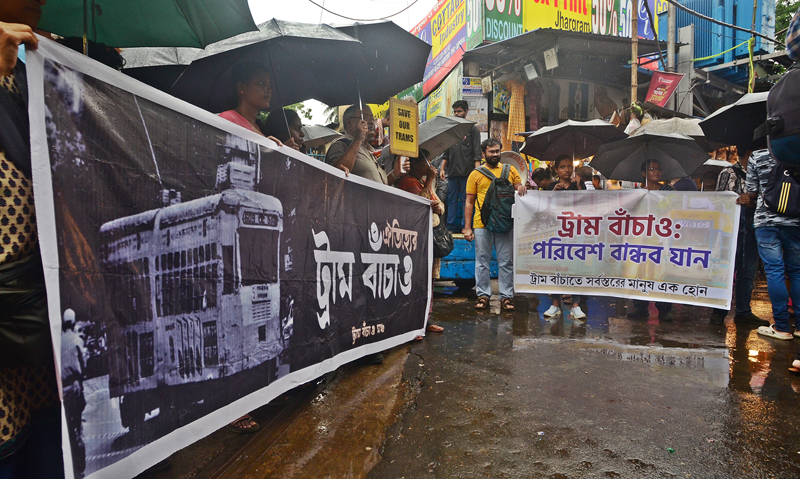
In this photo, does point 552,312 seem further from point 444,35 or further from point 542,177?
point 444,35

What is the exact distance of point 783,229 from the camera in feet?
14.3

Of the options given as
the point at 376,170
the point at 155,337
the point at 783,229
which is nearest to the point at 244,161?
the point at 155,337

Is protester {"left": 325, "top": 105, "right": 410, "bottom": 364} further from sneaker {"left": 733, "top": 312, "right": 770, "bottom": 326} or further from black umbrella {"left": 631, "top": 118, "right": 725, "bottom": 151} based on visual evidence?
sneaker {"left": 733, "top": 312, "right": 770, "bottom": 326}

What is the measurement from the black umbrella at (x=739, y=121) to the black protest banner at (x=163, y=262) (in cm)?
424

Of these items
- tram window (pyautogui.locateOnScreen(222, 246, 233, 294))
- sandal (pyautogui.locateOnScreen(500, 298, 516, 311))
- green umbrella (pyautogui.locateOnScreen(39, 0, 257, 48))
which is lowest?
sandal (pyautogui.locateOnScreen(500, 298, 516, 311))

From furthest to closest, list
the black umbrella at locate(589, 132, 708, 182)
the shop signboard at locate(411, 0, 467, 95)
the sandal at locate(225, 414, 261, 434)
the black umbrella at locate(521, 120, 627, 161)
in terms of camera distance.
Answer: the shop signboard at locate(411, 0, 467, 95), the black umbrella at locate(521, 120, 627, 161), the black umbrella at locate(589, 132, 708, 182), the sandal at locate(225, 414, 261, 434)

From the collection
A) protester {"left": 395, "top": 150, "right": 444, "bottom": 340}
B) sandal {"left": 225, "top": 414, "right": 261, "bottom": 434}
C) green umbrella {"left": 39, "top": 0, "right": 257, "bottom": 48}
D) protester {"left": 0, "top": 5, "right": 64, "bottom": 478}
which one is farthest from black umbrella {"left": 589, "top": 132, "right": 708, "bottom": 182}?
protester {"left": 0, "top": 5, "right": 64, "bottom": 478}

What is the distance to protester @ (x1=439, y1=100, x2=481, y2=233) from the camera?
834cm

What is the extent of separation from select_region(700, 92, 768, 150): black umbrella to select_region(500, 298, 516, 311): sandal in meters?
2.87

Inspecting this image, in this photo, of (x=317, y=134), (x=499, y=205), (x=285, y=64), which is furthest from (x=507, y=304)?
(x=317, y=134)

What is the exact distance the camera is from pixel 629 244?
18.2 ft

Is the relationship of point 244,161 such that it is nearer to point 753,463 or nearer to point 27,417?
point 27,417

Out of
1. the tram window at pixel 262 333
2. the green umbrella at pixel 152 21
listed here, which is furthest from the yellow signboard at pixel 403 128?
the tram window at pixel 262 333

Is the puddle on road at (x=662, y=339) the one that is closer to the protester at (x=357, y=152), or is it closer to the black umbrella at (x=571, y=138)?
the protester at (x=357, y=152)
